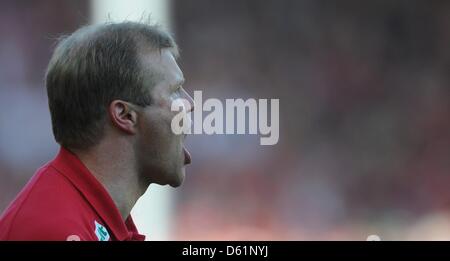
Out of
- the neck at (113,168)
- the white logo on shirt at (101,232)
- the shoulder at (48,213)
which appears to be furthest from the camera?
the neck at (113,168)

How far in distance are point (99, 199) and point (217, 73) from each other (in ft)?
9.22

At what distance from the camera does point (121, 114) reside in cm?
156

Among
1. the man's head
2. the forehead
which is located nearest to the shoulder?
the man's head

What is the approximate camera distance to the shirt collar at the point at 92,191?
150 cm

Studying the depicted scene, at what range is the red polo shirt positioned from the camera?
4.40ft

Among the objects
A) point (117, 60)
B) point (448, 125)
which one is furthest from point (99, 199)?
point (448, 125)

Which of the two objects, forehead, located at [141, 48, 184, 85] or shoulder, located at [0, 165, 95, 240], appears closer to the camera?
shoulder, located at [0, 165, 95, 240]

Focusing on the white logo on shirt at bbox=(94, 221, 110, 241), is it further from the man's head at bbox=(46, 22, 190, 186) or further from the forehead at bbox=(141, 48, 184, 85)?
the forehead at bbox=(141, 48, 184, 85)

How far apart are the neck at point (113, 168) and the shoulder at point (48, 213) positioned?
87mm

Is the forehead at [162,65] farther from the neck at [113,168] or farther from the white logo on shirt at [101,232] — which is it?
the white logo on shirt at [101,232]

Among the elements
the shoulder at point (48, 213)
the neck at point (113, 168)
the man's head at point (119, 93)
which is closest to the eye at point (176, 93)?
the man's head at point (119, 93)

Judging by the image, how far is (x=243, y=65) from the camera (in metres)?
4.33

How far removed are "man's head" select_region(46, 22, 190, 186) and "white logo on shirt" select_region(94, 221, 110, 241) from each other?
0.52 feet
